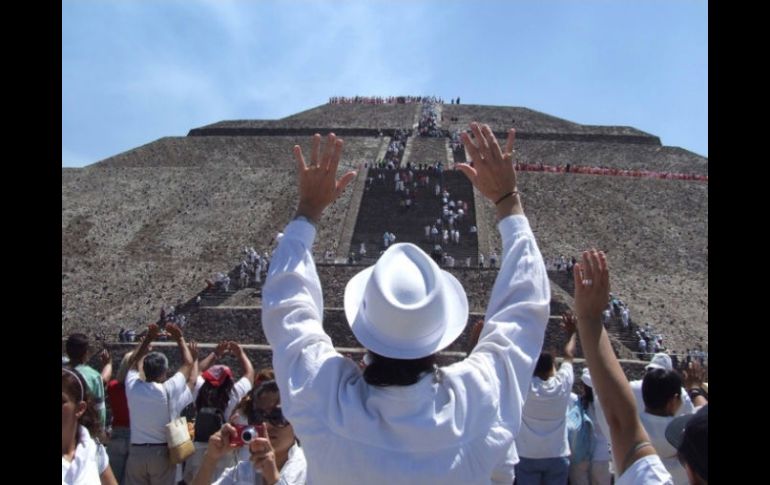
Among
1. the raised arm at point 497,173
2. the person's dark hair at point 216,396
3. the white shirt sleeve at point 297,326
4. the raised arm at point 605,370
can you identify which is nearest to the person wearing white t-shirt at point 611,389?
the raised arm at point 605,370

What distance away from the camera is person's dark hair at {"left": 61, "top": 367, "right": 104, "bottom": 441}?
304 cm

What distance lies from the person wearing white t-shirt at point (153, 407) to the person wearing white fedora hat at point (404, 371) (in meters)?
2.83

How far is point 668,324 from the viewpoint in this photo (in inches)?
877

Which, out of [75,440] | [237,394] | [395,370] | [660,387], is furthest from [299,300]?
[237,394]

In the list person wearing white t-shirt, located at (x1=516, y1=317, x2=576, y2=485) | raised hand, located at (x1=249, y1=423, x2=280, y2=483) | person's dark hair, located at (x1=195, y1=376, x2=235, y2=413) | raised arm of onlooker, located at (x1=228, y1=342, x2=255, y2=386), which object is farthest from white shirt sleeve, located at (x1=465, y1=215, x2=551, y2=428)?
person's dark hair, located at (x1=195, y1=376, x2=235, y2=413)

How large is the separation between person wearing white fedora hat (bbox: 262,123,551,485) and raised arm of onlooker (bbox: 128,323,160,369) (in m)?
2.94

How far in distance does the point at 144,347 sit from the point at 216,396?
0.67 metres

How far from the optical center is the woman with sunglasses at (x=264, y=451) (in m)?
2.64

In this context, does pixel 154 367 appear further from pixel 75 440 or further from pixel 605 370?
pixel 605 370

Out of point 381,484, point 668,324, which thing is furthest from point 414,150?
point 381,484

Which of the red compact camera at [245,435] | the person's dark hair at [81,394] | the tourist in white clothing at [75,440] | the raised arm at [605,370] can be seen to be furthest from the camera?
the person's dark hair at [81,394]

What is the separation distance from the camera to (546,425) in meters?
4.78

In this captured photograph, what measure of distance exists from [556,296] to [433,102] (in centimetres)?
4241

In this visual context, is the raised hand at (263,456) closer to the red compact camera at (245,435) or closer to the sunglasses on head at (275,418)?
the red compact camera at (245,435)
